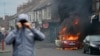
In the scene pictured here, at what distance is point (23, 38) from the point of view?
646 cm

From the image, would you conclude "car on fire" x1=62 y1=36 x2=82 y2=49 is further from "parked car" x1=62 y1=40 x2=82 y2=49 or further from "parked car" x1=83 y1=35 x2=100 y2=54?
Result: "parked car" x1=83 y1=35 x2=100 y2=54

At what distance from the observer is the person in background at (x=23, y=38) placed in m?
6.35

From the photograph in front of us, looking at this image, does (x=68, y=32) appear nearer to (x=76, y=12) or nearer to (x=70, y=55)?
(x=76, y=12)

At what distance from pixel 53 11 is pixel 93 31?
22.4ft

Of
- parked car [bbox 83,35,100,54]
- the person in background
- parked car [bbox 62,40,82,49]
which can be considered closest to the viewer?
the person in background

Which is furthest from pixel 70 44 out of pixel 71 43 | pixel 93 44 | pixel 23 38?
pixel 23 38

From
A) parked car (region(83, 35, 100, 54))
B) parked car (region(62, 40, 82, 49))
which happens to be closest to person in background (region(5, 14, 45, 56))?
parked car (region(83, 35, 100, 54))

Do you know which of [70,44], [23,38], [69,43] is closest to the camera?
[23,38]

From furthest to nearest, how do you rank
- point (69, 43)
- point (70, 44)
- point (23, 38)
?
point (70, 44) < point (69, 43) < point (23, 38)

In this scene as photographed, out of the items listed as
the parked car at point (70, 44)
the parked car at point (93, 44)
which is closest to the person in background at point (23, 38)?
the parked car at point (93, 44)

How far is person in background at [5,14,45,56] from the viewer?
20.8ft

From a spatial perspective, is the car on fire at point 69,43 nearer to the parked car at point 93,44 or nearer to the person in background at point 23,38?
the parked car at point 93,44

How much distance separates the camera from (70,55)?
27.8 meters

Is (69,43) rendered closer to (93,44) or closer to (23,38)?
(93,44)
